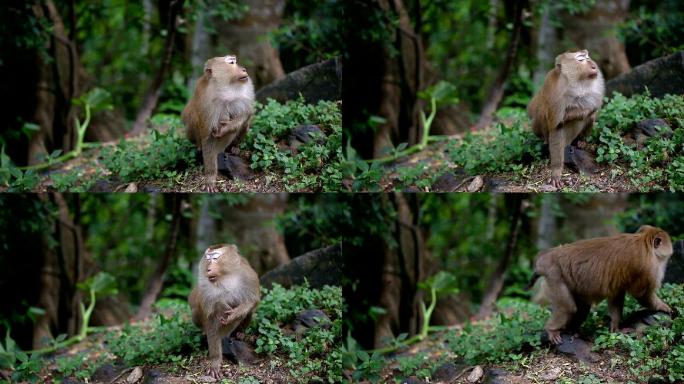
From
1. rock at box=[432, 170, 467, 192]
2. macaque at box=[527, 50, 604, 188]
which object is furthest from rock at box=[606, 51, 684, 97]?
rock at box=[432, 170, 467, 192]

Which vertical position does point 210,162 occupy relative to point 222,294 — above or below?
above

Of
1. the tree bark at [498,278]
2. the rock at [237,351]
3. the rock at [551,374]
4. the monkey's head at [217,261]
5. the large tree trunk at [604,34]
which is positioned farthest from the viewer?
the tree bark at [498,278]

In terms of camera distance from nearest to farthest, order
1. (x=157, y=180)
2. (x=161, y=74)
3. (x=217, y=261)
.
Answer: (x=217, y=261) < (x=157, y=180) < (x=161, y=74)

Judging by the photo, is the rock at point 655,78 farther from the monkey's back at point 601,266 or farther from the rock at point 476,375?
the rock at point 476,375

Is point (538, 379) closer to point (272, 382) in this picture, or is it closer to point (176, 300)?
point (272, 382)

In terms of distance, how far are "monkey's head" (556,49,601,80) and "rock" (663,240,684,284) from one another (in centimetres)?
159

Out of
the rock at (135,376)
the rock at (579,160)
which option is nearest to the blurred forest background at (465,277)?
the rock at (579,160)

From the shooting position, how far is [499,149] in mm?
6625

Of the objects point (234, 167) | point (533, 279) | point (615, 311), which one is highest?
point (234, 167)

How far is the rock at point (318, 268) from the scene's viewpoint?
676cm

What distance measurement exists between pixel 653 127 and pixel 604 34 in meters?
0.87

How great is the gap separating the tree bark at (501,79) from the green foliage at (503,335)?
1579 millimetres

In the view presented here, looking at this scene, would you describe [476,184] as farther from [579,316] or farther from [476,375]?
[476,375]

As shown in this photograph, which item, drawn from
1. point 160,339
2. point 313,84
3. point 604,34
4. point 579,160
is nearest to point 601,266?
point 579,160
